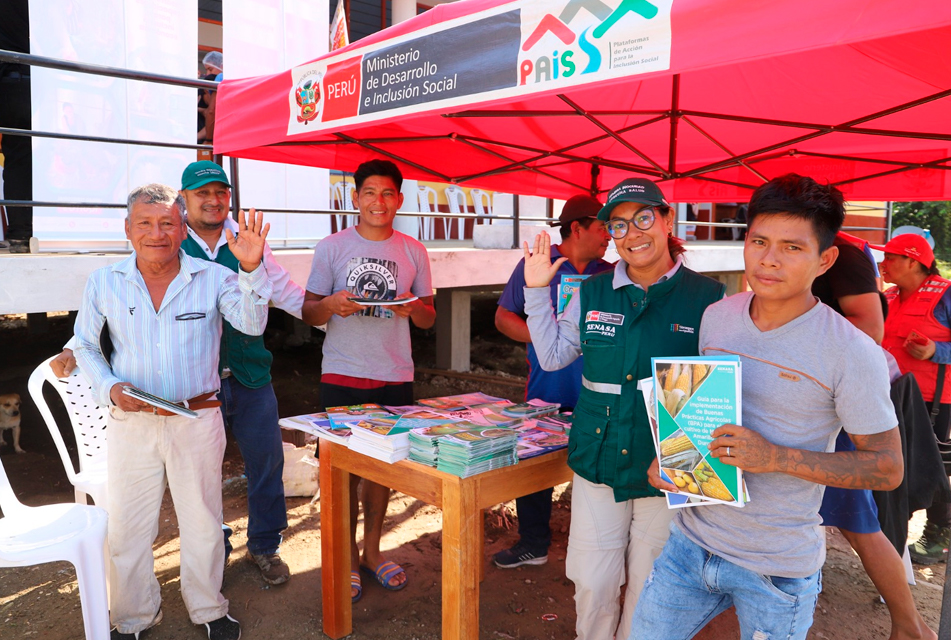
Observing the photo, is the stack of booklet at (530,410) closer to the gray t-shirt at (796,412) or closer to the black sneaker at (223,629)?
the gray t-shirt at (796,412)

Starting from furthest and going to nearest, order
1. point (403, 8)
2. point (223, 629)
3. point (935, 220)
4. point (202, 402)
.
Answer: point (935, 220) < point (403, 8) < point (223, 629) < point (202, 402)

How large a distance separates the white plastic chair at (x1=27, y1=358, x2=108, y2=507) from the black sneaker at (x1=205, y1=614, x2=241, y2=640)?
800 mm

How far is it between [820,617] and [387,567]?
234cm

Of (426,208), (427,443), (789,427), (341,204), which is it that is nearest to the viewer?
(789,427)

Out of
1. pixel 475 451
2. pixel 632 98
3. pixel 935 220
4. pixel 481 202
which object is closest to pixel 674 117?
pixel 632 98

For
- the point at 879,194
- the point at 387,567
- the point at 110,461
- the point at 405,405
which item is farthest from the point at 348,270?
the point at 879,194

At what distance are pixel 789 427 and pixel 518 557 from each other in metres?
2.49

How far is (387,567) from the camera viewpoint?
12.3 ft

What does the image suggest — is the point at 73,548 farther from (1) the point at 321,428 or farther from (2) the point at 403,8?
(2) the point at 403,8

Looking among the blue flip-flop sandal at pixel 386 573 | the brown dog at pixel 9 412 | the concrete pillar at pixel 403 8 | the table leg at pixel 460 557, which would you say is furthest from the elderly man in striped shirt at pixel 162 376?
the concrete pillar at pixel 403 8

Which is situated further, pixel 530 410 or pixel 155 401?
pixel 530 410

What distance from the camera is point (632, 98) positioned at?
346 centimetres

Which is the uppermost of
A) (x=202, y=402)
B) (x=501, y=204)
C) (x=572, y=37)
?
(x=501, y=204)

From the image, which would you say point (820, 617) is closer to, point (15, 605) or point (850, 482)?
point (850, 482)
